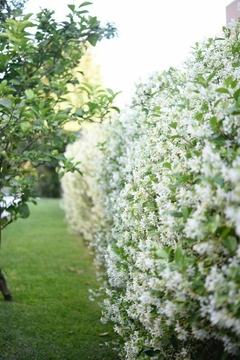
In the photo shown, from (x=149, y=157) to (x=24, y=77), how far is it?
145 cm

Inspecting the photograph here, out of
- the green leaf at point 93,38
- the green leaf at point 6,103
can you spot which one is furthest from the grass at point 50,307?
the green leaf at point 93,38

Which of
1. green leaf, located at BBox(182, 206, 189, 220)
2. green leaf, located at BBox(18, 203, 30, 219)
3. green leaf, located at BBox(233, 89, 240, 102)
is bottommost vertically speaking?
green leaf, located at BBox(182, 206, 189, 220)

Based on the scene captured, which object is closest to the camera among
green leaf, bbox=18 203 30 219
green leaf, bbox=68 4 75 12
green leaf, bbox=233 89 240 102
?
green leaf, bbox=233 89 240 102

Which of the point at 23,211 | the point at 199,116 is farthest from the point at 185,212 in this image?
the point at 23,211

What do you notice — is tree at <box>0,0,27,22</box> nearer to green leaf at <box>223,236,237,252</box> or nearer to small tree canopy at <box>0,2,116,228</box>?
small tree canopy at <box>0,2,116,228</box>

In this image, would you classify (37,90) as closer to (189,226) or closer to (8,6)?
(8,6)

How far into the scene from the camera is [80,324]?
180 inches

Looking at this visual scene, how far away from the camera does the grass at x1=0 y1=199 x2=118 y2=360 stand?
3926 mm

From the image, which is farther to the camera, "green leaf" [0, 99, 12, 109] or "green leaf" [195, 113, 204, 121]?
"green leaf" [0, 99, 12, 109]

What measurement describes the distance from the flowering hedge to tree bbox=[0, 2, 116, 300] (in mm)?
657

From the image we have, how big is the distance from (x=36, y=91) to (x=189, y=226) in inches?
99.0

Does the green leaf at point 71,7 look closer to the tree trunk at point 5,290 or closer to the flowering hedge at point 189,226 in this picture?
the flowering hedge at point 189,226

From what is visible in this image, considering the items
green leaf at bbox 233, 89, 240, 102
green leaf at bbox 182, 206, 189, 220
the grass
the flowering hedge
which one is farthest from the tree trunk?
green leaf at bbox 233, 89, 240, 102

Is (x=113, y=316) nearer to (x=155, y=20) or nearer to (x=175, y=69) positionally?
(x=175, y=69)
